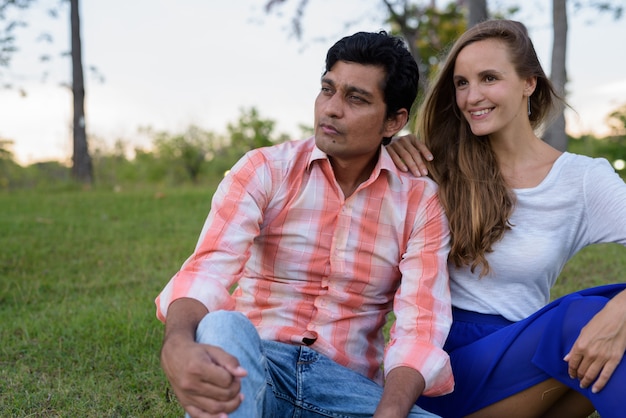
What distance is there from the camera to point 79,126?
13305mm

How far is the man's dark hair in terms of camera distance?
262 cm

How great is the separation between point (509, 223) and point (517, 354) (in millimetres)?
506

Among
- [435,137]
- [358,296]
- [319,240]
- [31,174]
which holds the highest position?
[435,137]

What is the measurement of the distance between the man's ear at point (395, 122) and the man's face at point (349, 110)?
0.08 m

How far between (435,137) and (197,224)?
5.31 meters

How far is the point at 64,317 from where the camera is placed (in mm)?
4367

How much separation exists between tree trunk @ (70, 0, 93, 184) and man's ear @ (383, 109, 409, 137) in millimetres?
11281

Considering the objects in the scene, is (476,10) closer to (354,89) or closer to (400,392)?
(354,89)

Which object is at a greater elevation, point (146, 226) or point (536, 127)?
point (536, 127)

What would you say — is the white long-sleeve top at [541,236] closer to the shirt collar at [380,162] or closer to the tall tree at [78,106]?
the shirt collar at [380,162]

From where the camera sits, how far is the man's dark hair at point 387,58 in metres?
2.62

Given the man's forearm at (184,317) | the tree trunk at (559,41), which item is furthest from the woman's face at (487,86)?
the tree trunk at (559,41)

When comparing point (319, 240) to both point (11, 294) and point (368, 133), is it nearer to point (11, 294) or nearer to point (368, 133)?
point (368, 133)

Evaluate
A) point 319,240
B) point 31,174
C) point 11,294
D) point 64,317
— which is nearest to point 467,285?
point 319,240
